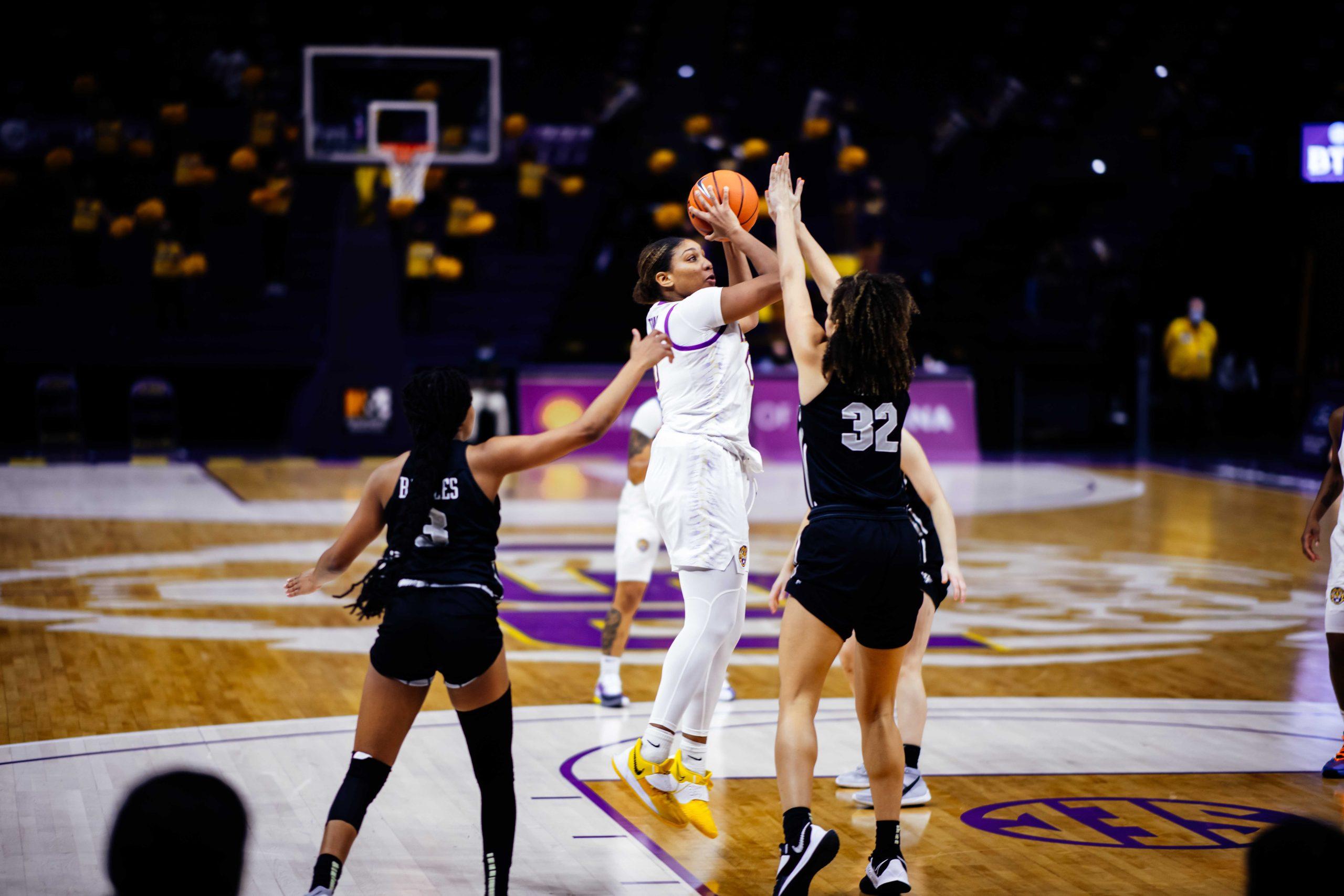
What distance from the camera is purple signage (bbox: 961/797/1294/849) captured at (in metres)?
5.34

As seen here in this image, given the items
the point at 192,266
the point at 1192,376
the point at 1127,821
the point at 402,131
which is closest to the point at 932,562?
the point at 1127,821

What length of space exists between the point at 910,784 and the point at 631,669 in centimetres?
271

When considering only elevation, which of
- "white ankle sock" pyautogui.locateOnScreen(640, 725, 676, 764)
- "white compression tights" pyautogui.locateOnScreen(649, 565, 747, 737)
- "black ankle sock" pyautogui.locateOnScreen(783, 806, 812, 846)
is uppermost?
"white compression tights" pyautogui.locateOnScreen(649, 565, 747, 737)

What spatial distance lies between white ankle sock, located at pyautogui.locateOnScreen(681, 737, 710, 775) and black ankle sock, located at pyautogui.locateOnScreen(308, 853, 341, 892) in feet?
4.87

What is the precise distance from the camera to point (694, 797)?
5.24 meters

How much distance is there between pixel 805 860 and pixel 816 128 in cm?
2137

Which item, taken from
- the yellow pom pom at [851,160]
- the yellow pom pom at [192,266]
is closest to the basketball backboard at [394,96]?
the yellow pom pom at [192,266]

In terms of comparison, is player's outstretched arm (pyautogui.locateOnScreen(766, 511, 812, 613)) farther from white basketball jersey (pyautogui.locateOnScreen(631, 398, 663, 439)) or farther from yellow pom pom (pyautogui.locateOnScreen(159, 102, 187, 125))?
yellow pom pom (pyautogui.locateOnScreen(159, 102, 187, 125))

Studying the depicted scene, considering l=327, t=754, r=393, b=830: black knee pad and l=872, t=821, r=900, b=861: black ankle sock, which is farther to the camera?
l=872, t=821, r=900, b=861: black ankle sock

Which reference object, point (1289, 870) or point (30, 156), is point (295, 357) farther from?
point (1289, 870)

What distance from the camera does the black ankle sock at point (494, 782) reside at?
14.3 ft

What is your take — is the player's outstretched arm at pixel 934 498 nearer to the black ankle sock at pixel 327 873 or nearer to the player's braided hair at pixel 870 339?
the player's braided hair at pixel 870 339

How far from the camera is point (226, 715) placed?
22.9 ft

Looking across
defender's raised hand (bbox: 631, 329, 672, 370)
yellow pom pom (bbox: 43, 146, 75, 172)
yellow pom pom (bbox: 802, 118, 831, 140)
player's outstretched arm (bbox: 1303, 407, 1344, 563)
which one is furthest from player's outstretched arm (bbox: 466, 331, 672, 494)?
yellow pom pom (bbox: 802, 118, 831, 140)
